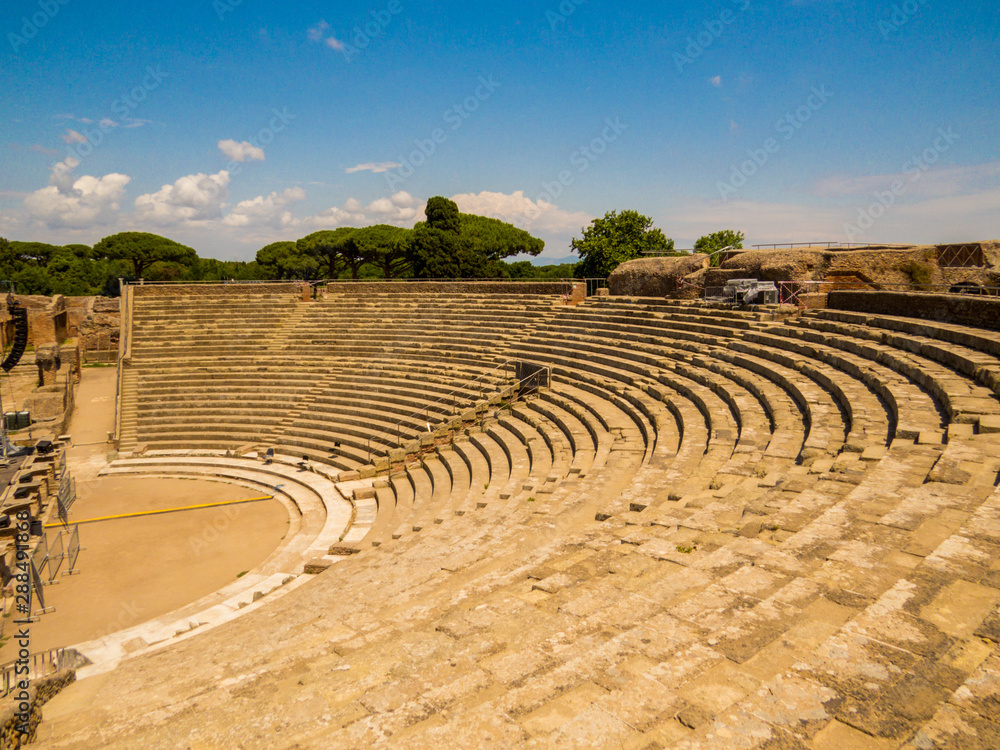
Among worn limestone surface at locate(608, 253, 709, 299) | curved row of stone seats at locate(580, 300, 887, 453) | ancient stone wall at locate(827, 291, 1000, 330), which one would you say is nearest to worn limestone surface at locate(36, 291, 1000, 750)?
curved row of stone seats at locate(580, 300, 887, 453)

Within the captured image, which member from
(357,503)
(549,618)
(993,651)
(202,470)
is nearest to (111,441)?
(202,470)

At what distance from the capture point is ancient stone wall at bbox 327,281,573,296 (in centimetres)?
2509

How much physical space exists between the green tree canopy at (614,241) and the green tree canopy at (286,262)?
2311cm

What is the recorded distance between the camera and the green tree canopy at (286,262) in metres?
48.8

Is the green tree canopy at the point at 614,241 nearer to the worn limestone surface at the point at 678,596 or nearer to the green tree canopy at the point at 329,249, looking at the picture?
the green tree canopy at the point at 329,249

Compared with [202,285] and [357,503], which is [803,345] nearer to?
[357,503]

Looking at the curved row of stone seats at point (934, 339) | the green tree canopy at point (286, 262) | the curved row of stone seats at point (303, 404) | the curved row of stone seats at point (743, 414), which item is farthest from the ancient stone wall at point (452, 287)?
the green tree canopy at point (286, 262)

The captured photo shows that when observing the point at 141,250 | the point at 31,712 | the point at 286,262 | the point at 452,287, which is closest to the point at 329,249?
the point at 286,262

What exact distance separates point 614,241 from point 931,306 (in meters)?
28.7

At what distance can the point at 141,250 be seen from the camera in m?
49.9

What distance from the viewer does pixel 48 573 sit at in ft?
38.2

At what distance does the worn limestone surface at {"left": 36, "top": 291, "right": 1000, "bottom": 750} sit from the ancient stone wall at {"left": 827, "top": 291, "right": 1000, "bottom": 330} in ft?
2.12

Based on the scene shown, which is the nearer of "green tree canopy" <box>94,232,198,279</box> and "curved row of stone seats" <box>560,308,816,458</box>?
"curved row of stone seats" <box>560,308,816,458</box>

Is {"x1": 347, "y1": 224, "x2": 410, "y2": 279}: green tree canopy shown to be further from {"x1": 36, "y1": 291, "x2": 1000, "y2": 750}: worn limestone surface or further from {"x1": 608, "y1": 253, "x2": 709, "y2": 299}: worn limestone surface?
{"x1": 36, "y1": 291, "x2": 1000, "y2": 750}: worn limestone surface
